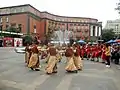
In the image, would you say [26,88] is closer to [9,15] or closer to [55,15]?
[9,15]

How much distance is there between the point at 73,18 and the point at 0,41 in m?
70.1

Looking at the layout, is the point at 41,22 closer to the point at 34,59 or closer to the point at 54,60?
the point at 34,59

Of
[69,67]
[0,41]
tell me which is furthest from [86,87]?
[0,41]

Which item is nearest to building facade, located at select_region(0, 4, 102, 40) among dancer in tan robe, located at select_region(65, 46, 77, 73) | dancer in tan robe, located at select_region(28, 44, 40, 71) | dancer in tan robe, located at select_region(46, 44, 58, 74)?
dancer in tan robe, located at select_region(28, 44, 40, 71)

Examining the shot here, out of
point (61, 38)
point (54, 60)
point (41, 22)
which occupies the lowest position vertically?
point (54, 60)

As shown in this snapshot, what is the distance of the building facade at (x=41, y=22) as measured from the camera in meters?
87.8

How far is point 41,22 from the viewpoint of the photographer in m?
106

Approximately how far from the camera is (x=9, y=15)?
92.1 metres

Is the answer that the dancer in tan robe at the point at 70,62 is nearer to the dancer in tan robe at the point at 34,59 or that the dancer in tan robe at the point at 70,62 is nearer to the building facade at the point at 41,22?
the dancer in tan robe at the point at 34,59

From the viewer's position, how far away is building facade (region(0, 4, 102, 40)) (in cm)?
8775

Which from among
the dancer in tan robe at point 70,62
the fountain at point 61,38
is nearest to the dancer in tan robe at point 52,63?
the dancer in tan robe at point 70,62

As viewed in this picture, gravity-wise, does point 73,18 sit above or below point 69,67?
above

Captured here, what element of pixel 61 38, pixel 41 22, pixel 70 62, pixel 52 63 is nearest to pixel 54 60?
pixel 52 63

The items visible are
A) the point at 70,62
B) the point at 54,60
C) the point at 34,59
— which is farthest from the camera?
the point at 34,59
